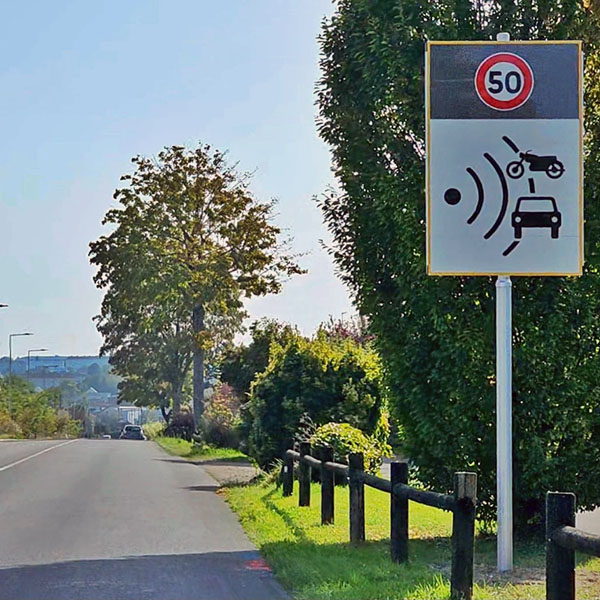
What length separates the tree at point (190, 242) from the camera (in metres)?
42.2

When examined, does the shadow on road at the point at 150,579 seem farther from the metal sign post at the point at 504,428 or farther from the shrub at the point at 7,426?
the shrub at the point at 7,426

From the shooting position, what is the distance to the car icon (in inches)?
400

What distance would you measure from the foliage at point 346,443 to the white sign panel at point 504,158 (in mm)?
7333

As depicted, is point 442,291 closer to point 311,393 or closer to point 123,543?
point 123,543

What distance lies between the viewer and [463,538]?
28.9 feet

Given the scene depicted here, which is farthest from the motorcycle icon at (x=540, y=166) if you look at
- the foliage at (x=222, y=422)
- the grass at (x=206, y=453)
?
the foliage at (x=222, y=422)

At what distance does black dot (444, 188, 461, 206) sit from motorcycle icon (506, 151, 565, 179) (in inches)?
20.4

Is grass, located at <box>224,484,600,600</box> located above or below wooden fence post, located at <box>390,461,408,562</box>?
below

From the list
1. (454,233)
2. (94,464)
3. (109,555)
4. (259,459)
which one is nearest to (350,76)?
(454,233)

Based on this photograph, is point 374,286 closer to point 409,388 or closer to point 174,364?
point 409,388

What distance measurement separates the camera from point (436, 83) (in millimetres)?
10289

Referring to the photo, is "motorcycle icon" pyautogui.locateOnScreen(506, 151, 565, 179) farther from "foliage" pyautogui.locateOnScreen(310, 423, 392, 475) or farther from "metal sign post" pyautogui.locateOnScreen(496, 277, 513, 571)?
"foliage" pyautogui.locateOnScreen(310, 423, 392, 475)

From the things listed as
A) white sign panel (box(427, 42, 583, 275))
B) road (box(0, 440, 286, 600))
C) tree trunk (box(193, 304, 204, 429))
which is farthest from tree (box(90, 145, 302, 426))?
white sign panel (box(427, 42, 583, 275))

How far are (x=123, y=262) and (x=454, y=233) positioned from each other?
34.3 metres
